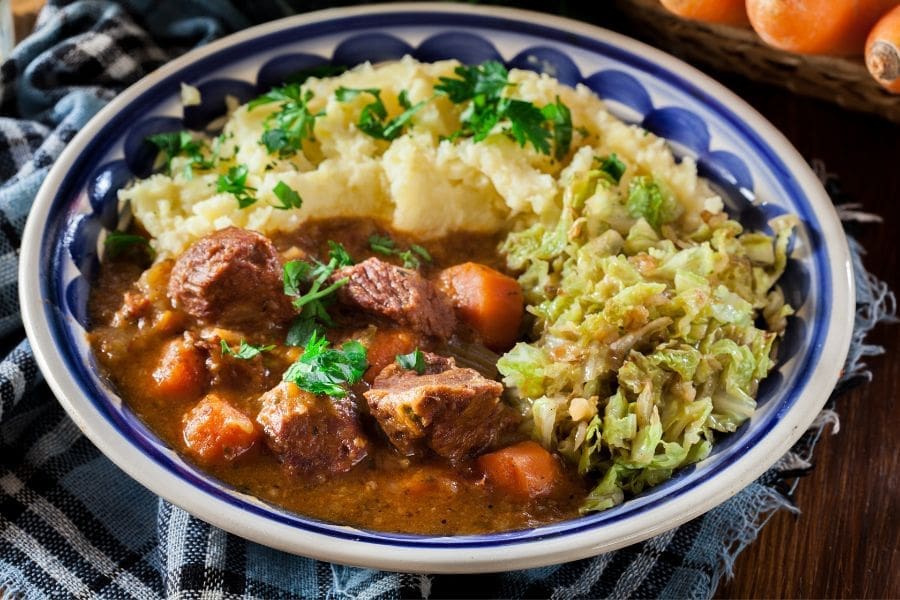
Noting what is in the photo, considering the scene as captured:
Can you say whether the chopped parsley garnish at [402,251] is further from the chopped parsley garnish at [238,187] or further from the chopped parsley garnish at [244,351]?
the chopped parsley garnish at [244,351]

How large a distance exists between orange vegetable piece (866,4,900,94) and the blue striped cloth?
1.03 metres

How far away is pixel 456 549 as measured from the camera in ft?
12.0

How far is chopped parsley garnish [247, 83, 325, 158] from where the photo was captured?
506 centimetres

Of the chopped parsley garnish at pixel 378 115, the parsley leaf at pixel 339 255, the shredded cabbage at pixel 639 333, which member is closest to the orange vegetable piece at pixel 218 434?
the parsley leaf at pixel 339 255

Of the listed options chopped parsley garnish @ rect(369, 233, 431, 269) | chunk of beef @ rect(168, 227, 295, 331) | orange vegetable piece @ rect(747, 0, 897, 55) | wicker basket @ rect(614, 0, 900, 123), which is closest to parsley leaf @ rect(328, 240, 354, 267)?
chopped parsley garnish @ rect(369, 233, 431, 269)

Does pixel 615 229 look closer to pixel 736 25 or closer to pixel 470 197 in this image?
pixel 470 197

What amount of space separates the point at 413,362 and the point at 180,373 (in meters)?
1.05

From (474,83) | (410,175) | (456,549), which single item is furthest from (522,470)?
(474,83)

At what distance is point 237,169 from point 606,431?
2369mm

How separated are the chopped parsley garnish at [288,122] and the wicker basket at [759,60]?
223cm

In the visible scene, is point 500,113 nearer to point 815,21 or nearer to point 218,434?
point 815,21

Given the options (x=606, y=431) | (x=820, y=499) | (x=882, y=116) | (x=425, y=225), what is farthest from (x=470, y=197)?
(x=882, y=116)

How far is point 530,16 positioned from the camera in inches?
226

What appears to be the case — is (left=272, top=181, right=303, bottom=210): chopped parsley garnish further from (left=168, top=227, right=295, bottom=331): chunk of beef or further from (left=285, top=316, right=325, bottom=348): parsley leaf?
(left=285, top=316, right=325, bottom=348): parsley leaf
